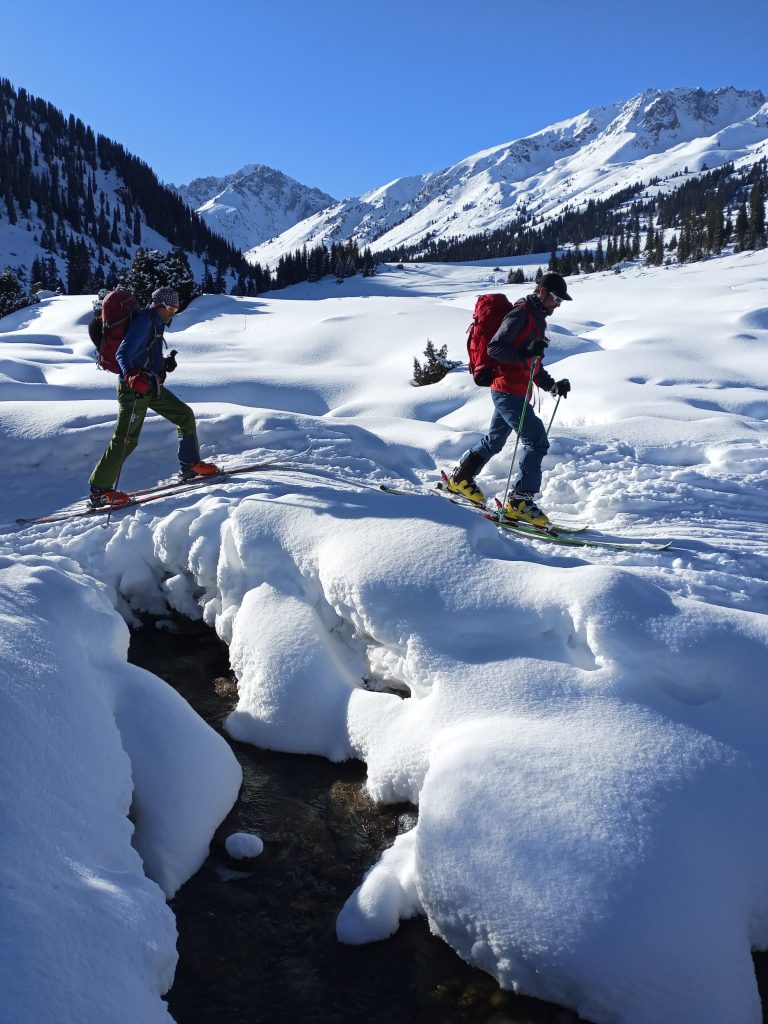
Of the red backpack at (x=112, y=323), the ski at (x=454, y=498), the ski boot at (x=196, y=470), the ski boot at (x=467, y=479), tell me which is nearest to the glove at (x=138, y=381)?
the red backpack at (x=112, y=323)

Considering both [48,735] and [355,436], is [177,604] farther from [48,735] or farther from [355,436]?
[355,436]

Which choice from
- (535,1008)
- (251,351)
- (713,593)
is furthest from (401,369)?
(535,1008)

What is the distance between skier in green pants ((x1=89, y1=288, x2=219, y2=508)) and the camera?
6.26 metres

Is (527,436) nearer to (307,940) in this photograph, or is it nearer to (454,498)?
(454,498)

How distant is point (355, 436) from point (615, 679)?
5335 mm

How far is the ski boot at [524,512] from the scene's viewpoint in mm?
5961

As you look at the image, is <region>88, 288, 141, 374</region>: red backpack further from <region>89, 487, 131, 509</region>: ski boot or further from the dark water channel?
the dark water channel

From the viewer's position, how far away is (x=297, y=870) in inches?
133

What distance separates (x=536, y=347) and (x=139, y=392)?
3.82 m

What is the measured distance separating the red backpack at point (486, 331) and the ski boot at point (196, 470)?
3005 mm

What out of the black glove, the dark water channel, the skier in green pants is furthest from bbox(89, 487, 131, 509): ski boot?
the black glove

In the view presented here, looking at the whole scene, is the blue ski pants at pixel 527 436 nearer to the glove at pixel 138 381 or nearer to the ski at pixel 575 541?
the ski at pixel 575 541

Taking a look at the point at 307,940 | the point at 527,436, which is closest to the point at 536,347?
the point at 527,436

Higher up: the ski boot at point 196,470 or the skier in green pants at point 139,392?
the skier in green pants at point 139,392
